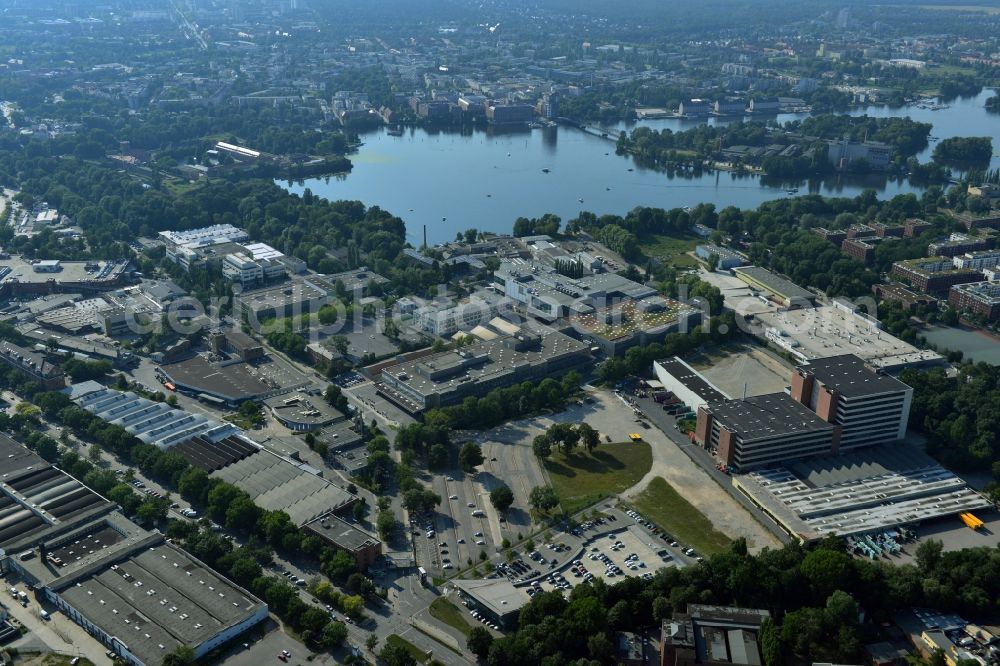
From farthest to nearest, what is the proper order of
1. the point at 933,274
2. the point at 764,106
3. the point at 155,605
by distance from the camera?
1. the point at 764,106
2. the point at 933,274
3. the point at 155,605

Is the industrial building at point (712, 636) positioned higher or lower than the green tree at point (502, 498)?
higher

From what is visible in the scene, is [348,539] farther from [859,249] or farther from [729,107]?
[729,107]

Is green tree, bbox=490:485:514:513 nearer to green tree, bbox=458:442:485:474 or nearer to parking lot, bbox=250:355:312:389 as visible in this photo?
green tree, bbox=458:442:485:474

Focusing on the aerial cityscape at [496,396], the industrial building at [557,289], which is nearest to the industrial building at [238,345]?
the aerial cityscape at [496,396]

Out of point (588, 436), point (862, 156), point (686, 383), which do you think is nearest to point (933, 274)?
point (686, 383)

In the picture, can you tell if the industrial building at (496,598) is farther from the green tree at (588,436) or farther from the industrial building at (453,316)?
the industrial building at (453,316)
